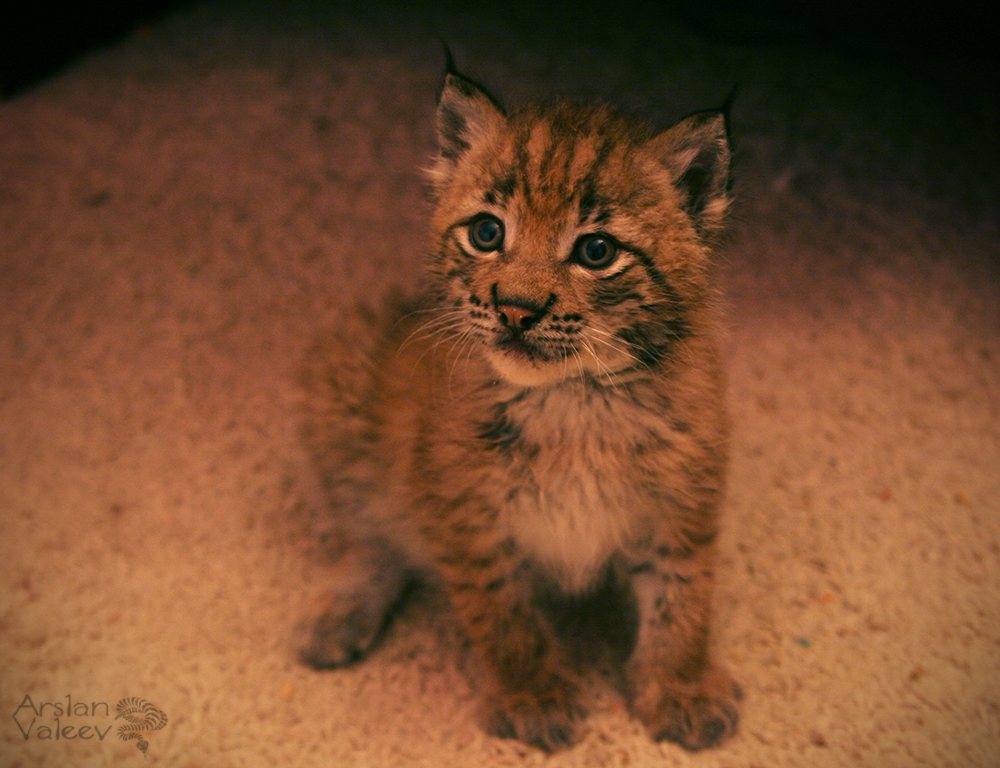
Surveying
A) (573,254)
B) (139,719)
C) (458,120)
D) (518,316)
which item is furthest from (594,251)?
(139,719)

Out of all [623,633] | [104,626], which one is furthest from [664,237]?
[104,626]

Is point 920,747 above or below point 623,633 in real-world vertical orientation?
above

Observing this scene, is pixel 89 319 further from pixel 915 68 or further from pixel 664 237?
pixel 915 68

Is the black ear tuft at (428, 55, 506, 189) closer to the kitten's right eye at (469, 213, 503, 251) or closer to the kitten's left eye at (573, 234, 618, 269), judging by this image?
the kitten's right eye at (469, 213, 503, 251)

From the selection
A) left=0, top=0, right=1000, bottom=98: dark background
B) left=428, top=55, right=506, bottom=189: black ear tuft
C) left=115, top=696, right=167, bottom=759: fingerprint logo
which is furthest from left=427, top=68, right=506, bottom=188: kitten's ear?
left=0, top=0, right=1000, bottom=98: dark background

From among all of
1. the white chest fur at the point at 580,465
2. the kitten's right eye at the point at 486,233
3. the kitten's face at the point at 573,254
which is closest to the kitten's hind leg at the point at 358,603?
the white chest fur at the point at 580,465

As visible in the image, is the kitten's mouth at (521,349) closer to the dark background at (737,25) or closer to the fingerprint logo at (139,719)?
the fingerprint logo at (139,719)

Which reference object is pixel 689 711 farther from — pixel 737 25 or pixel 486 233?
pixel 737 25
